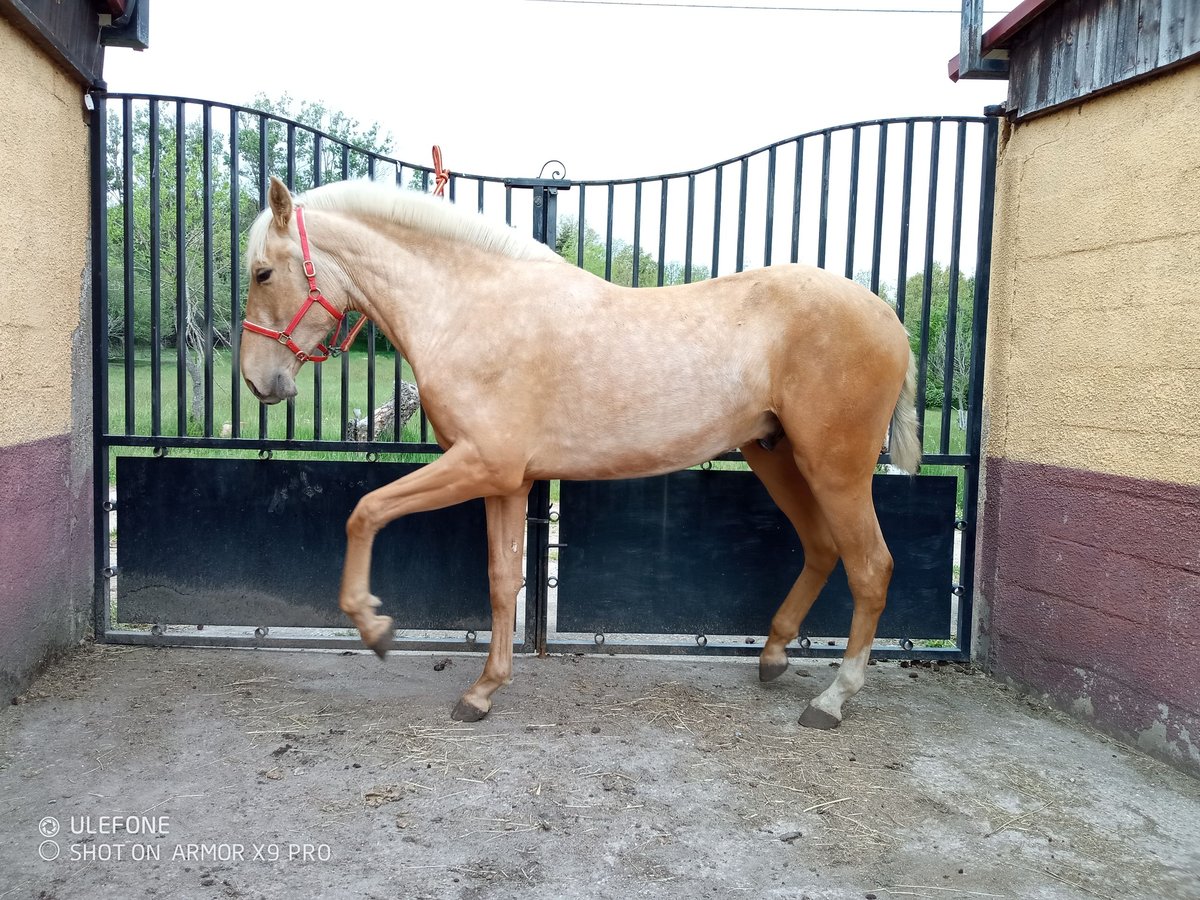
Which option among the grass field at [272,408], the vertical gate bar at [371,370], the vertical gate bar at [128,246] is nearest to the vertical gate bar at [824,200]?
the vertical gate bar at [371,370]

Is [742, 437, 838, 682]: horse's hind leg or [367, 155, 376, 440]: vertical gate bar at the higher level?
[367, 155, 376, 440]: vertical gate bar

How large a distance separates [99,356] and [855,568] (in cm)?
390

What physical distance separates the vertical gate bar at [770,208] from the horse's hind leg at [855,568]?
1.38m

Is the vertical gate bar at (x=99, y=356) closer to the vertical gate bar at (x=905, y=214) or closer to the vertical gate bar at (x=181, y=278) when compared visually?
the vertical gate bar at (x=181, y=278)

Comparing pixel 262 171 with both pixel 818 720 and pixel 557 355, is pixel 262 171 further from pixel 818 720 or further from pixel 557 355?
pixel 818 720

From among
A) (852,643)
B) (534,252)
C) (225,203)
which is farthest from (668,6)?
(852,643)

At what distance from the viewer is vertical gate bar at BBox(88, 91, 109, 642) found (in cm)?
425

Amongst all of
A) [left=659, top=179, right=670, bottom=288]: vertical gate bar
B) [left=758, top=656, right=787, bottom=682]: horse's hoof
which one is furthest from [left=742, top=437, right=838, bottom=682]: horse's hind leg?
[left=659, top=179, right=670, bottom=288]: vertical gate bar

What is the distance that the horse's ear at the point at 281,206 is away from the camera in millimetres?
3371

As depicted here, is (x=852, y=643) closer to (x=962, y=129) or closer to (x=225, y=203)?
(x=962, y=129)

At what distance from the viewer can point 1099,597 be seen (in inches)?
144

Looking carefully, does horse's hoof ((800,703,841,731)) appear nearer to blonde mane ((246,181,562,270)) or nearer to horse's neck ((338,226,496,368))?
horse's neck ((338,226,496,368))

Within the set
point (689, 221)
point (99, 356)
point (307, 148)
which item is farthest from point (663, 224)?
point (307, 148)

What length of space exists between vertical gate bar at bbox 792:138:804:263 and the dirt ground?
225 centimetres
